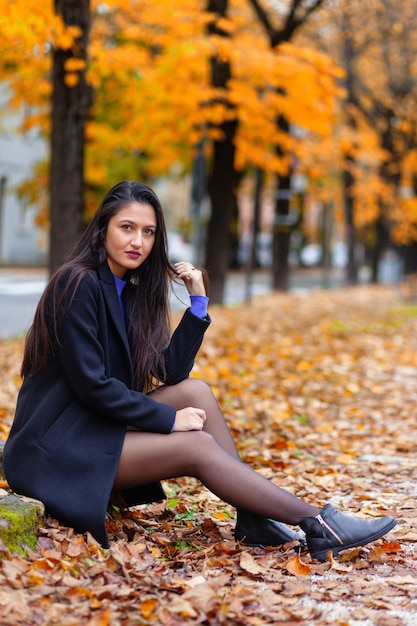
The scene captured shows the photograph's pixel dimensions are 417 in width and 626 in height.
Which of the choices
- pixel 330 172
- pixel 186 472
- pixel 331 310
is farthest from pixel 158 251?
pixel 330 172

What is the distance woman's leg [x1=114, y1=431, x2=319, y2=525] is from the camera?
156 inches

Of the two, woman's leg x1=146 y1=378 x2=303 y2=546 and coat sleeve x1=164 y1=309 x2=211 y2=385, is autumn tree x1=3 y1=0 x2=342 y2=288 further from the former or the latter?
woman's leg x1=146 y1=378 x2=303 y2=546

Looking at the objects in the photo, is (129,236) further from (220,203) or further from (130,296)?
(220,203)

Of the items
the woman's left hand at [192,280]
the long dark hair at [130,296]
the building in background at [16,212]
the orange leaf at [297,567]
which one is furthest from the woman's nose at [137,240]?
the building in background at [16,212]

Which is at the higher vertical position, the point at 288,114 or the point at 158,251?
the point at 288,114

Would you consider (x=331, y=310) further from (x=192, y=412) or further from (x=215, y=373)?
(x=192, y=412)

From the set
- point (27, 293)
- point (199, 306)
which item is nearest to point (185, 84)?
point (27, 293)

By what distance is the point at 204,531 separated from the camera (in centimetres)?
443

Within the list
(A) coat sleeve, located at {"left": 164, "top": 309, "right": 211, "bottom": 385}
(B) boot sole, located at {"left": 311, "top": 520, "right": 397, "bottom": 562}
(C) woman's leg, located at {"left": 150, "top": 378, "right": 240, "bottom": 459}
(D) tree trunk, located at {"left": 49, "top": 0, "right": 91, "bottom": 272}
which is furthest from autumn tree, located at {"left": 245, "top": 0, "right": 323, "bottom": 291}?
(B) boot sole, located at {"left": 311, "top": 520, "right": 397, "bottom": 562}

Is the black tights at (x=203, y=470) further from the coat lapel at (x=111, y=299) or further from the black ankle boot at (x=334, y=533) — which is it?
the coat lapel at (x=111, y=299)

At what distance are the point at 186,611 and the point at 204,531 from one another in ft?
→ 3.89

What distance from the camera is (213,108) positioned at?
49.3ft

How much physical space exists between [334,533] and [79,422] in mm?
1100

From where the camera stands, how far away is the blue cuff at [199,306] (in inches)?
173
